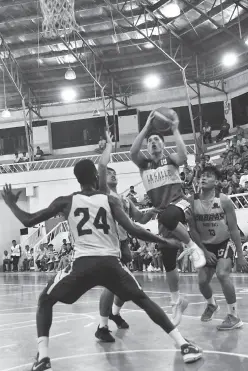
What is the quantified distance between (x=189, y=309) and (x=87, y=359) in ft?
11.6

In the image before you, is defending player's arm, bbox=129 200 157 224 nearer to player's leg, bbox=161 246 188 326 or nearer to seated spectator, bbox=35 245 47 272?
player's leg, bbox=161 246 188 326

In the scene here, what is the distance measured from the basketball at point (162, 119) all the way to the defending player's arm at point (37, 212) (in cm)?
181

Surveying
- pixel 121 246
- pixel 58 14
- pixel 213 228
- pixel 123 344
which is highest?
pixel 58 14

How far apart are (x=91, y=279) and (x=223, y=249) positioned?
252cm

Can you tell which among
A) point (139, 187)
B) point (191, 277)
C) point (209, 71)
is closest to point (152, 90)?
Answer: point (209, 71)

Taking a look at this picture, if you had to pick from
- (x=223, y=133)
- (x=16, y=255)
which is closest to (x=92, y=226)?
(x=16, y=255)

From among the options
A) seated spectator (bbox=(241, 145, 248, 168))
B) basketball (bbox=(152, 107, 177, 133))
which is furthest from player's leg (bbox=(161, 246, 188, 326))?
seated spectator (bbox=(241, 145, 248, 168))

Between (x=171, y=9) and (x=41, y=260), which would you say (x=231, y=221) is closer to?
(x=171, y=9)

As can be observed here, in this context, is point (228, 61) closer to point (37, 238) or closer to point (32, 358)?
point (37, 238)

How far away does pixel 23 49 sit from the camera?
29.9 metres

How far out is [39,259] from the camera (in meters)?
25.3

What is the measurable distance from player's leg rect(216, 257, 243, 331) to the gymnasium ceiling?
19765mm

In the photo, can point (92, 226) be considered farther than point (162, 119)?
No

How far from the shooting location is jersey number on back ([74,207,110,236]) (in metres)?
4.89
